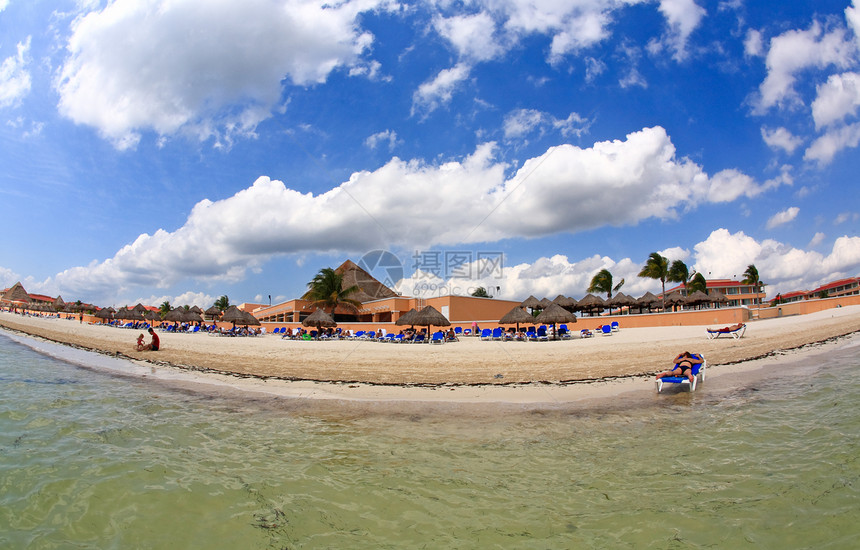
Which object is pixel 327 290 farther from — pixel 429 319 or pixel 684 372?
pixel 684 372

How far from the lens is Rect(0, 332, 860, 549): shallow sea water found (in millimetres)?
3395

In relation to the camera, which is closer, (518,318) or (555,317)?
(555,317)

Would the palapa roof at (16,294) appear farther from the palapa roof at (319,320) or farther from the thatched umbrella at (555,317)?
the thatched umbrella at (555,317)

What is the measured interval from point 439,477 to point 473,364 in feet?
31.3

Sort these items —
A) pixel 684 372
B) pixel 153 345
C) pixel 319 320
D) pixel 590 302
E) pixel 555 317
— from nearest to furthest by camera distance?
pixel 684 372
pixel 153 345
pixel 555 317
pixel 319 320
pixel 590 302

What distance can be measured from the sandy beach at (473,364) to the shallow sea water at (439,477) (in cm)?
248

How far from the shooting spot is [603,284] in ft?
139

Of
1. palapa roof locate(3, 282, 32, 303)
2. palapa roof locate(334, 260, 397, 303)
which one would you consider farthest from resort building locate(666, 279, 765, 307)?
palapa roof locate(3, 282, 32, 303)

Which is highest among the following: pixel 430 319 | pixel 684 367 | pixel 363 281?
pixel 363 281

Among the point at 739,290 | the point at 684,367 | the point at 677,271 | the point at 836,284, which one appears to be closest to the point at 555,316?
the point at 684,367

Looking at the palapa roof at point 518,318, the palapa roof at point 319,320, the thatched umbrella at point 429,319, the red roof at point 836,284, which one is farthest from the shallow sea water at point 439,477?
the red roof at point 836,284

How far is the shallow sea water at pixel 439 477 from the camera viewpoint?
3.39 metres

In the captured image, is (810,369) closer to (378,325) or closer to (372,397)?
(372,397)

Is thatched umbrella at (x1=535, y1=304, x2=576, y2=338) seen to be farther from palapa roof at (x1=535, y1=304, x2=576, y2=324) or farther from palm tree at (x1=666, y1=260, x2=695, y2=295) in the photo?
palm tree at (x1=666, y1=260, x2=695, y2=295)
